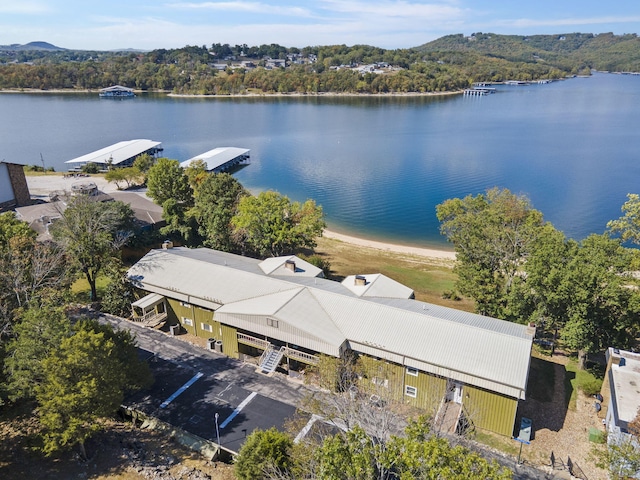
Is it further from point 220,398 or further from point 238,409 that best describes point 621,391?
point 220,398

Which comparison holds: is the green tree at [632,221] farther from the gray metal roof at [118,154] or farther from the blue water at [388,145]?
the gray metal roof at [118,154]

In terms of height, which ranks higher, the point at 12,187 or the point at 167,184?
the point at 167,184

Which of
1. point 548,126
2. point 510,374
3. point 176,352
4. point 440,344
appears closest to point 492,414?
point 510,374

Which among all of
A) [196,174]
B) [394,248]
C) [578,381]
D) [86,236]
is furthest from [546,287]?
[196,174]

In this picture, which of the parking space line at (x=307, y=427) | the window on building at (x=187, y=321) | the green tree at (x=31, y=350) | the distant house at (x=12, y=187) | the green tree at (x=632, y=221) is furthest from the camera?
the distant house at (x=12, y=187)

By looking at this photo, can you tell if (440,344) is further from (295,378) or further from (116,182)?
(116,182)

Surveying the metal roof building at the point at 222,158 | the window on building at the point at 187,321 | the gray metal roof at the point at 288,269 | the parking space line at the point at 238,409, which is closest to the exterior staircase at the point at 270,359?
the parking space line at the point at 238,409

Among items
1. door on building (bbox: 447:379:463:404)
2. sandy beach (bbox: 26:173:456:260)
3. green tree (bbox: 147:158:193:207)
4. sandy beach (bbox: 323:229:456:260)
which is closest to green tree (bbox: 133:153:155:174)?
sandy beach (bbox: 26:173:456:260)
